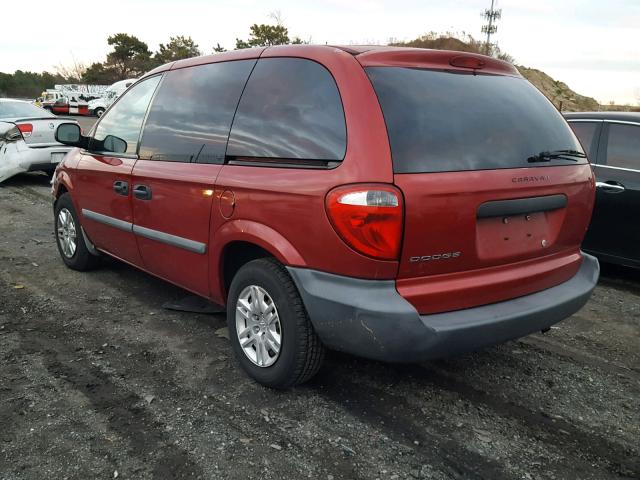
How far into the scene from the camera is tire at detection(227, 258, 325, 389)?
2.71 meters

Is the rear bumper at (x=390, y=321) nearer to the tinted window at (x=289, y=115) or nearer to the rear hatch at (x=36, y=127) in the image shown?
the tinted window at (x=289, y=115)

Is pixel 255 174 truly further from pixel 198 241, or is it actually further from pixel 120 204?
pixel 120 204

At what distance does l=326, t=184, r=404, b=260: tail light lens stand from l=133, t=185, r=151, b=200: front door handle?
1.71 m

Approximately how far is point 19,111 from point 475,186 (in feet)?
34.2

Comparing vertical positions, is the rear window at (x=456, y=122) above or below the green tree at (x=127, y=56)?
below

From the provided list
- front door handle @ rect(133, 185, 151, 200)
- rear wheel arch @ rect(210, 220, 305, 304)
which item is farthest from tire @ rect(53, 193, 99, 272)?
rear wheel arch @ rect(210, 220, 305, 304)

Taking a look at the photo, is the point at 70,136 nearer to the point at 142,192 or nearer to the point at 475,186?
the point at 142,192

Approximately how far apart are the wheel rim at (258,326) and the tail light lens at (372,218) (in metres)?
0.67

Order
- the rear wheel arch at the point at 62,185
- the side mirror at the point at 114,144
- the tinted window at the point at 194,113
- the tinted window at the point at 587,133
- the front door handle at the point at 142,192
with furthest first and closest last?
the tinted window at the point at 587,133 → the rear wheel arch at the point at 62,185 → the side mirror at the point at 114,144 → the front door handle at the point at 142,192 → the tinted window at the point at 194,113

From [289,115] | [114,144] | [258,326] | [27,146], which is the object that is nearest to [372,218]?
[289,115]

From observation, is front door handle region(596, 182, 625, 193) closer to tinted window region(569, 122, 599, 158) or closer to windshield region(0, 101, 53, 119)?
tinted window region(569, 122, 599, 158)

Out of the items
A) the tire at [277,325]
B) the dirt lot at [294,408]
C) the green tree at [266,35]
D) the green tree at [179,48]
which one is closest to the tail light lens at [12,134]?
the dirt lot at [294,408]

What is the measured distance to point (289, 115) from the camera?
2.79 m

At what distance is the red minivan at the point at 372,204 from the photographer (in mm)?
2402
